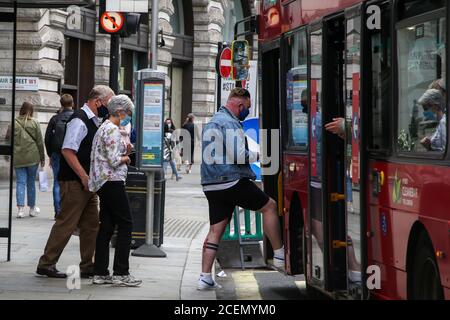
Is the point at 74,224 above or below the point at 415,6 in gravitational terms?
below

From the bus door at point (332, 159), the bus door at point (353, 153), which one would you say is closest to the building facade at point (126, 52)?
the bus door at point (332, 159)

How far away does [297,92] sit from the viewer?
1002 centimetres

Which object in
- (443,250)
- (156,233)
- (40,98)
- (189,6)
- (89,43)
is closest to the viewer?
(443,250)

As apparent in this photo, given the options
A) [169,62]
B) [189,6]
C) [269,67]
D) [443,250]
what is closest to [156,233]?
[269,67]

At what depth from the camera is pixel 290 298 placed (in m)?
10.6

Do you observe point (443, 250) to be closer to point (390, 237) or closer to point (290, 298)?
point (390, 237)

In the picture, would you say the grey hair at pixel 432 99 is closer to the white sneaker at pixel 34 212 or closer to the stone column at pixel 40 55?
the white sneaker at pixel 34 212

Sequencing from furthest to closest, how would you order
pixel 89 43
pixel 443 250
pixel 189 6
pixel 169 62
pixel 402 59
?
1. pixel 189 6
2. pixel 169 62
3. pixel 89 43
4. pixel 402 59
5. pixel 443 250

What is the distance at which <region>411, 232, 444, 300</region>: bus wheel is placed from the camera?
6766 millimetres

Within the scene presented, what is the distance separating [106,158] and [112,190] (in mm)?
277

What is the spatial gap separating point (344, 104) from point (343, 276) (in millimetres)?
1334

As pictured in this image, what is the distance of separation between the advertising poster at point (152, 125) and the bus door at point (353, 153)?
184 inches

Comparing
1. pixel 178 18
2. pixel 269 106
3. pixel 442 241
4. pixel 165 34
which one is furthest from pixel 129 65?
pixel 442 241

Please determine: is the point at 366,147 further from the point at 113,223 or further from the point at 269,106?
the point at 269,106
